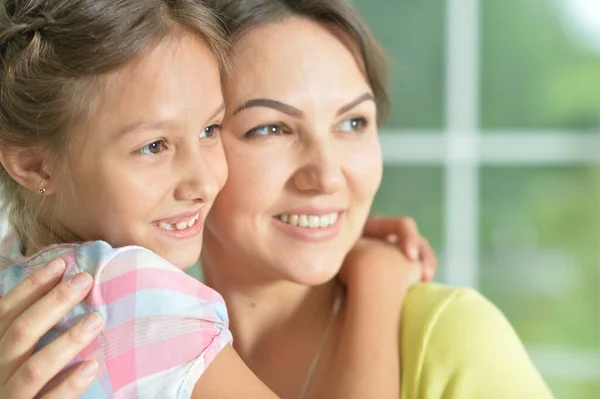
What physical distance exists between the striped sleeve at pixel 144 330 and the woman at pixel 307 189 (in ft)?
1.25

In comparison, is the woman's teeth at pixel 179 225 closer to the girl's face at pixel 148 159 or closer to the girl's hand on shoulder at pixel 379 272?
the girl's face at pixel 148 159

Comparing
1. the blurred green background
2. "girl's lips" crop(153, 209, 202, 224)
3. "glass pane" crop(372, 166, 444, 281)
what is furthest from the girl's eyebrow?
"glass pane" crop(372, 166, 444, 281)

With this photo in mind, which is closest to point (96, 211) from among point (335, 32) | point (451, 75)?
point (335, 32)

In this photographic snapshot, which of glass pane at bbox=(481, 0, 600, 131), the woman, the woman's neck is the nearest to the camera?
the woman

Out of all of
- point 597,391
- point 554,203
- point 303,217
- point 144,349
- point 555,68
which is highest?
point 555,68

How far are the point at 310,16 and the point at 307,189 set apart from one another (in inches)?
14.1

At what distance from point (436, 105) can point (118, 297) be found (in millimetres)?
3650

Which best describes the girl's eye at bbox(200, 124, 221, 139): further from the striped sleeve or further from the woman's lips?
the striped sleeve

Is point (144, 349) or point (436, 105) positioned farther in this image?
point (436, 105)

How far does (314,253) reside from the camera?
183 cm

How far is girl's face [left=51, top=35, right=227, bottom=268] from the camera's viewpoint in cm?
152

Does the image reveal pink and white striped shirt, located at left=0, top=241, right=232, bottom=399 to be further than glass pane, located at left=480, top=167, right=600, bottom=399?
No

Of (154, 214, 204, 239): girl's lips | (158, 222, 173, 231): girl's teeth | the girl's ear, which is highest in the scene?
the girl's ear

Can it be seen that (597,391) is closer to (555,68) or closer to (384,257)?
(555,68)
